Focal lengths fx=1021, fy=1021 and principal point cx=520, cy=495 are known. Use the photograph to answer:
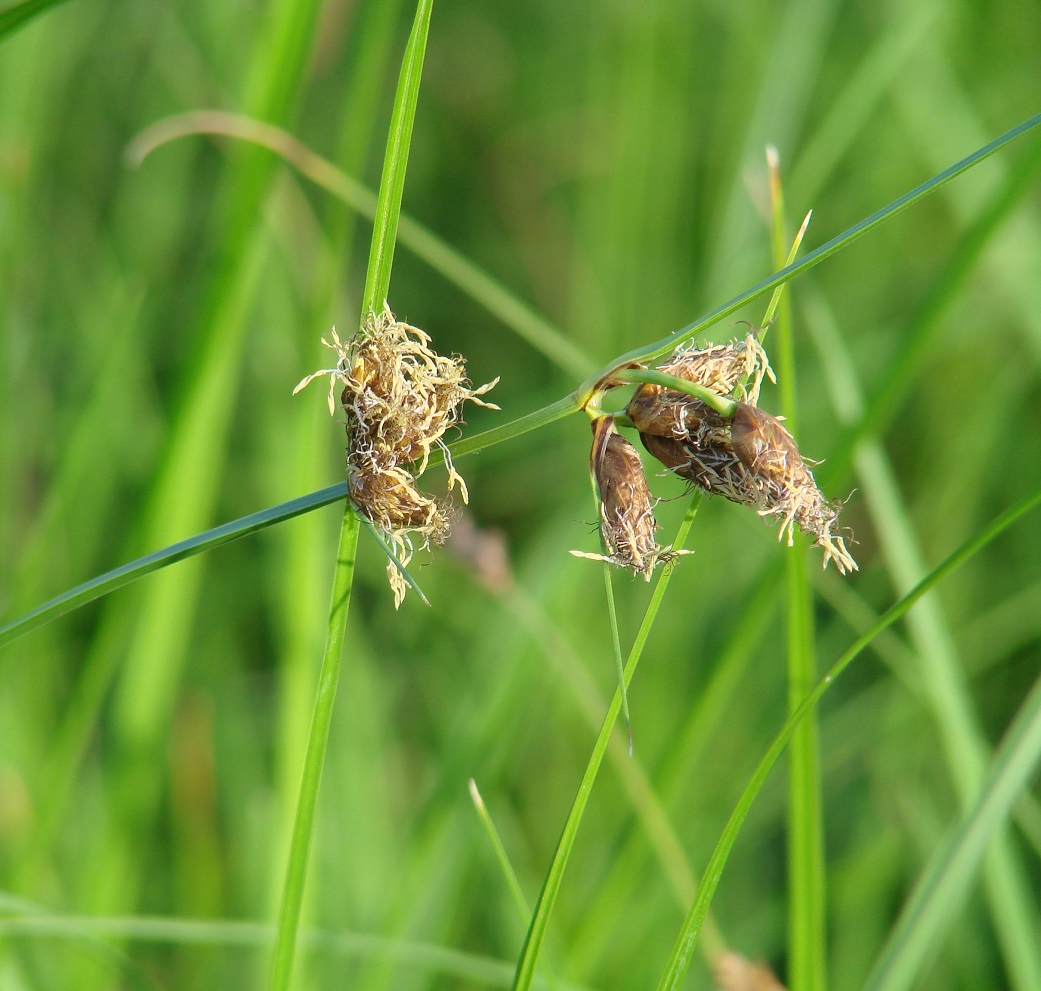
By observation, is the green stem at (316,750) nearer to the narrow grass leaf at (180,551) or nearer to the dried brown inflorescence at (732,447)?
the narrow grass leaf at (180,551)

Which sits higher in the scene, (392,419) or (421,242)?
(421,242)

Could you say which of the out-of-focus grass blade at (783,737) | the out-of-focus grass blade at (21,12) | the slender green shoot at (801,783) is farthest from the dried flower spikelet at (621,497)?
the out-of-focus grass blade at (21,12)

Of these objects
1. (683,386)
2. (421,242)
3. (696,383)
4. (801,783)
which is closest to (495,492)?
(421,242)

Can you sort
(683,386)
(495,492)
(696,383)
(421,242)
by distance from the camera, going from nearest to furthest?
(683,386) → (696,383) → (421,242) → (495,492)

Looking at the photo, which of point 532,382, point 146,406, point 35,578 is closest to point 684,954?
point 35,578

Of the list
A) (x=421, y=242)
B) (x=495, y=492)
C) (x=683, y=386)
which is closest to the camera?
(x=683, y=386)

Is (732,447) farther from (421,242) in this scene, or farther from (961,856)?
(421,242)

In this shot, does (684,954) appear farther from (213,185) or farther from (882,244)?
(213,185)
